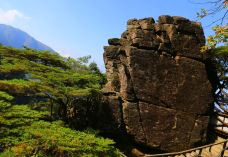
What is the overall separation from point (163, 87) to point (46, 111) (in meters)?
8.57

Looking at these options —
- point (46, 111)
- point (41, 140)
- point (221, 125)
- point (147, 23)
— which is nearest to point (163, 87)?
point (147, 23)

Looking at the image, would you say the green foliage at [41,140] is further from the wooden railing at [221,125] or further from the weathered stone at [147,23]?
the weathered stone at [147,23]

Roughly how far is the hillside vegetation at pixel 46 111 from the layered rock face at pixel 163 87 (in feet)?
6.94

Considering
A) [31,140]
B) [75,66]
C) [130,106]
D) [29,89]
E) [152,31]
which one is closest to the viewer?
[31,140]

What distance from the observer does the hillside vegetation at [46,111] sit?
1421 cm

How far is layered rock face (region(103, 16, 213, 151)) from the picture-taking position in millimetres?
22297

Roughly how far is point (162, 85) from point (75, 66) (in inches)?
362

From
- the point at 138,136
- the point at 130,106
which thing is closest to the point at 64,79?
the point at 130,106

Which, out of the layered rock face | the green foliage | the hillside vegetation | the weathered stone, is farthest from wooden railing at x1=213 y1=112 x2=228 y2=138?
the green foliage

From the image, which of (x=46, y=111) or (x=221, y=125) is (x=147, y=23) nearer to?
(x=221, y=125)

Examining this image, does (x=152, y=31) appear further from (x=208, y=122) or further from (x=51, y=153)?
(x=51, y=153)

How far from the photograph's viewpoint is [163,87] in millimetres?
23031

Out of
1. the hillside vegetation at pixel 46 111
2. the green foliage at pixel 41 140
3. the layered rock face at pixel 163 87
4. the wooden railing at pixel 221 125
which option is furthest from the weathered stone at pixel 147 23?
the green foliage at pixel 41 140

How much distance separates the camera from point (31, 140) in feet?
45.7
